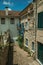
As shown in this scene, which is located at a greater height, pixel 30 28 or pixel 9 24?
pixel 9 24

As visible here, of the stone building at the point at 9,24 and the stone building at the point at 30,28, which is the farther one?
the stone building at the point at 9,24

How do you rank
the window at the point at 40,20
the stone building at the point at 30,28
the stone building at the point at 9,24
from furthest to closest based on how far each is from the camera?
the stone building at the point at 9,24 < the stone building at the point at 30,28 < the window at the point at 40,20

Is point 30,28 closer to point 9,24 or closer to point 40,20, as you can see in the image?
point 40,20

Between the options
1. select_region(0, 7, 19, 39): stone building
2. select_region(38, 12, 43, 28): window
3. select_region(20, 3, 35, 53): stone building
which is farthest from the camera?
select_region(0, 7, 19, 39): stone building

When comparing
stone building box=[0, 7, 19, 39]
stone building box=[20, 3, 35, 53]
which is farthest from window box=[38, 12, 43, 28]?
stone building box=[0, 7, 19, 39]

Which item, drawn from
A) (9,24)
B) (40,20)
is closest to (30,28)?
(40,20)

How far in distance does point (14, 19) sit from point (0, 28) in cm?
387

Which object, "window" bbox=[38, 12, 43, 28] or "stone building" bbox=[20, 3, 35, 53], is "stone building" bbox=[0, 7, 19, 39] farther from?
"window" bbox=[38, 12, 43, 28]

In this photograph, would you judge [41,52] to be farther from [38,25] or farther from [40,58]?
[38,25]

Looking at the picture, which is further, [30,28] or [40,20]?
[30,28]

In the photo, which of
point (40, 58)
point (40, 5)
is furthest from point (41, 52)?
point (40, 5)

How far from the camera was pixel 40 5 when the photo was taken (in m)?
13.5

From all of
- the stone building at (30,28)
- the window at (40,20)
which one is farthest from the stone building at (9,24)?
the window at (40,20)

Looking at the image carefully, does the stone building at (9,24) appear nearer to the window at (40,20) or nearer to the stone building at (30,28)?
the stone building at (30,28)
